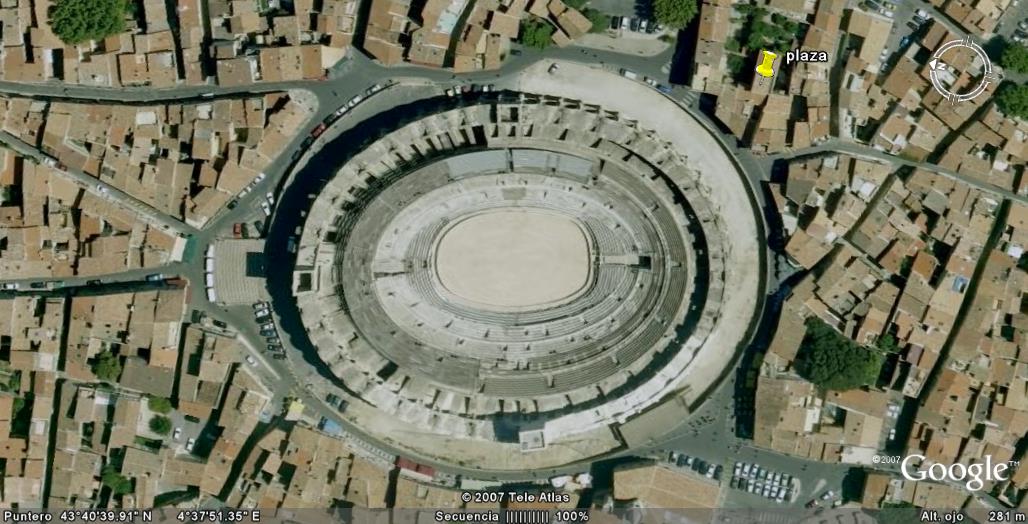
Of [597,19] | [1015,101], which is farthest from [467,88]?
[1015,101]

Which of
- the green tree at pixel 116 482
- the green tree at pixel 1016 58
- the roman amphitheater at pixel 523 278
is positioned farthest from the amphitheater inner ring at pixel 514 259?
the green tree at pixel 1016 58

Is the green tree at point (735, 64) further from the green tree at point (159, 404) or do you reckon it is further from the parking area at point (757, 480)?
the green tree at point (159, 404)

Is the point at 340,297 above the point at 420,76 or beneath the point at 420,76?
beneath

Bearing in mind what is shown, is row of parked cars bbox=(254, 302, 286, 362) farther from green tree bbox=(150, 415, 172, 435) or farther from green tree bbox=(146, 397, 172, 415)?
green tree bbox=(150, 415, 172, 435)

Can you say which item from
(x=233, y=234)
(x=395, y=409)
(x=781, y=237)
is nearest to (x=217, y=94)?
(x=233, y=234)

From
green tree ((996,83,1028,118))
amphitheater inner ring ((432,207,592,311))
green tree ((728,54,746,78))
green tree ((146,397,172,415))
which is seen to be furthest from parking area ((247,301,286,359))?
green tree ((996,83,1028,118))

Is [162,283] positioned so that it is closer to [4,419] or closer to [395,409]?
[4,419]

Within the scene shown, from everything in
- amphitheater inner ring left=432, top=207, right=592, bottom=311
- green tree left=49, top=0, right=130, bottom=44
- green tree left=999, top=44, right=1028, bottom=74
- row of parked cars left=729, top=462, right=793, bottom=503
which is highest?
green tree left=999, top=44, right=1028, bottom=74
